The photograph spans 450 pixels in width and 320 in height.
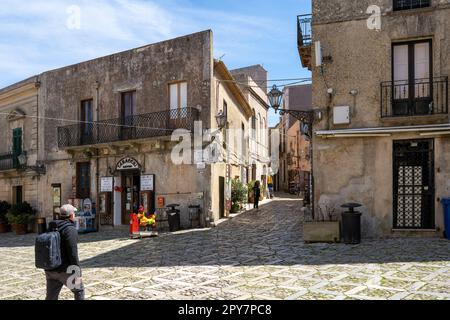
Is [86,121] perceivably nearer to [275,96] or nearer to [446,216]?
[275,96]

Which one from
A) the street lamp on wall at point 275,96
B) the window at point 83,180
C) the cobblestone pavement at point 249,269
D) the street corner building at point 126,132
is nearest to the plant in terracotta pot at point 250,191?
the street corner building at point 126,132

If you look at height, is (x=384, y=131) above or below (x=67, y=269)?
above

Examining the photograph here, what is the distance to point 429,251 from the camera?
841 centimetres

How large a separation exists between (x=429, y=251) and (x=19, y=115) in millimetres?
18623

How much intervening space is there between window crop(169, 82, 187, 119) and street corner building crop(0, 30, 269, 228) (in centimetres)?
4

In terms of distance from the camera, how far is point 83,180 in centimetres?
1694

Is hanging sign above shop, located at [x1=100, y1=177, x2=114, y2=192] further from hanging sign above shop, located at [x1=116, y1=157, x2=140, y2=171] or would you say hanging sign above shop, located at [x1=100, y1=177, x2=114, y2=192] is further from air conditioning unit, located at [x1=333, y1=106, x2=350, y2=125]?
air conditioning unit, located at [x1=333, y1=106, x2=350, y2=125]

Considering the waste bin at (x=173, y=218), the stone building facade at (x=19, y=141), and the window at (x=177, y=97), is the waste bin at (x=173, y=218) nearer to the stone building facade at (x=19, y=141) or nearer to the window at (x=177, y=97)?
the window at (x=177, y=97)

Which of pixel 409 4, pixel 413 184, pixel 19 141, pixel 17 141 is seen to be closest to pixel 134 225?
pixel 413 184

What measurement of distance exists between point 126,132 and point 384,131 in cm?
947

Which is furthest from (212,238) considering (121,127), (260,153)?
(260,153)
